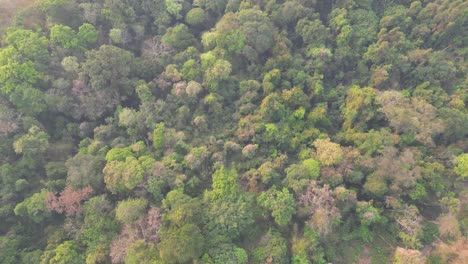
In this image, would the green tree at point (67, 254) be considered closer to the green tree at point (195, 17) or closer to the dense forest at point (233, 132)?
the dense forest at point (233, 132)

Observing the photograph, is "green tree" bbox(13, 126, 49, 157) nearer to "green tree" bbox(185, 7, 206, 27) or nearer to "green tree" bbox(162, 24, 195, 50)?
"green tree" bbox(162, 24, 195, 50)

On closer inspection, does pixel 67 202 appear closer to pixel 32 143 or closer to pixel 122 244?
pixel 122 244

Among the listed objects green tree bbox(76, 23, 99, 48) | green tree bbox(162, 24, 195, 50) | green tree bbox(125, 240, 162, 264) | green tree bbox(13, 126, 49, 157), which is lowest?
green tree bbox(125, 240, 162, 264)

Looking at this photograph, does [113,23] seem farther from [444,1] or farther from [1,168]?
[444,1]

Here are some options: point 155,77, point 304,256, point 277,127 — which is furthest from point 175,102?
point 304,256

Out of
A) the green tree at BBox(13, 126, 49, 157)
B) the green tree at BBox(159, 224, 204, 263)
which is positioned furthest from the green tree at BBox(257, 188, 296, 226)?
the green tree at BBox(13, 126, 49, 157)

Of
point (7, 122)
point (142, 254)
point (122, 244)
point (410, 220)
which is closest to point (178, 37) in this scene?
point (7, 122)
